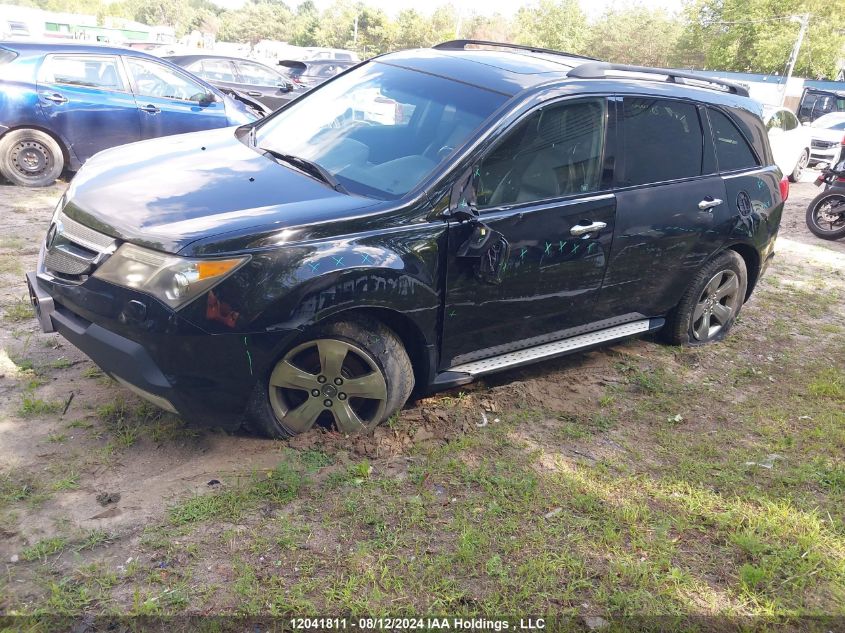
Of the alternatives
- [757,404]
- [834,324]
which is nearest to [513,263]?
[757,404]

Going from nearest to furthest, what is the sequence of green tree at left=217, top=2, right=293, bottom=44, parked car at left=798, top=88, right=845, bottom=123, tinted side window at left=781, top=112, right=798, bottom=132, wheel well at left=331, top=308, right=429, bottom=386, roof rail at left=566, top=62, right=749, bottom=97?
wheel well at left=331, top=308, right=429, bottom=386, roof rail at left=566, top=62, right=749, bottom=97, tinted side window at left=781, top=112, right=798, bottom=132, parked car at left=798, top=88, right=845, bottom=123, green tree at left=217, top=2, right=293, bottom=44

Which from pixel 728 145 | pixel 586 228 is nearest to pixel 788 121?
pixel 728 145

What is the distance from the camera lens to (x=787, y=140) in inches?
545

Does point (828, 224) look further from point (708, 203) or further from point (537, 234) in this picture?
point (537, 234)

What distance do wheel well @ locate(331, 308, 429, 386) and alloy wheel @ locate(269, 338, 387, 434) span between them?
18cm

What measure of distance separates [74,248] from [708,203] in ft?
12.4

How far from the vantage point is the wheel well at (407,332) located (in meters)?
3.61

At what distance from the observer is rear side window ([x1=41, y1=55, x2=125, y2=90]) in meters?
8.30

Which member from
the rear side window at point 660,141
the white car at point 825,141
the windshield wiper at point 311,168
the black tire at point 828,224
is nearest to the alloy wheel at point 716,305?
the rear side window at point 660,141

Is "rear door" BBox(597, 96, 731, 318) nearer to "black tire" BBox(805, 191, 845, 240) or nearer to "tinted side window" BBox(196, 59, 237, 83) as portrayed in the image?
"black tire" BBox(805, 191, 845, 240)

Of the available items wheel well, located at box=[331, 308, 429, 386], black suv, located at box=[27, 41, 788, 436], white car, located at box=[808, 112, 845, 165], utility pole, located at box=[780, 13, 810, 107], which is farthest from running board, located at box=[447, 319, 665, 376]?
utility pole, located at box=[780, 13, 810, 107]

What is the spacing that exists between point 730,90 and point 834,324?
8.01 feet

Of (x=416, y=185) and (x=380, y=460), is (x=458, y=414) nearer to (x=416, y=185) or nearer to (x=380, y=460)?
(x=380, y=460)

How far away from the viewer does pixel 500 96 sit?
402cm
